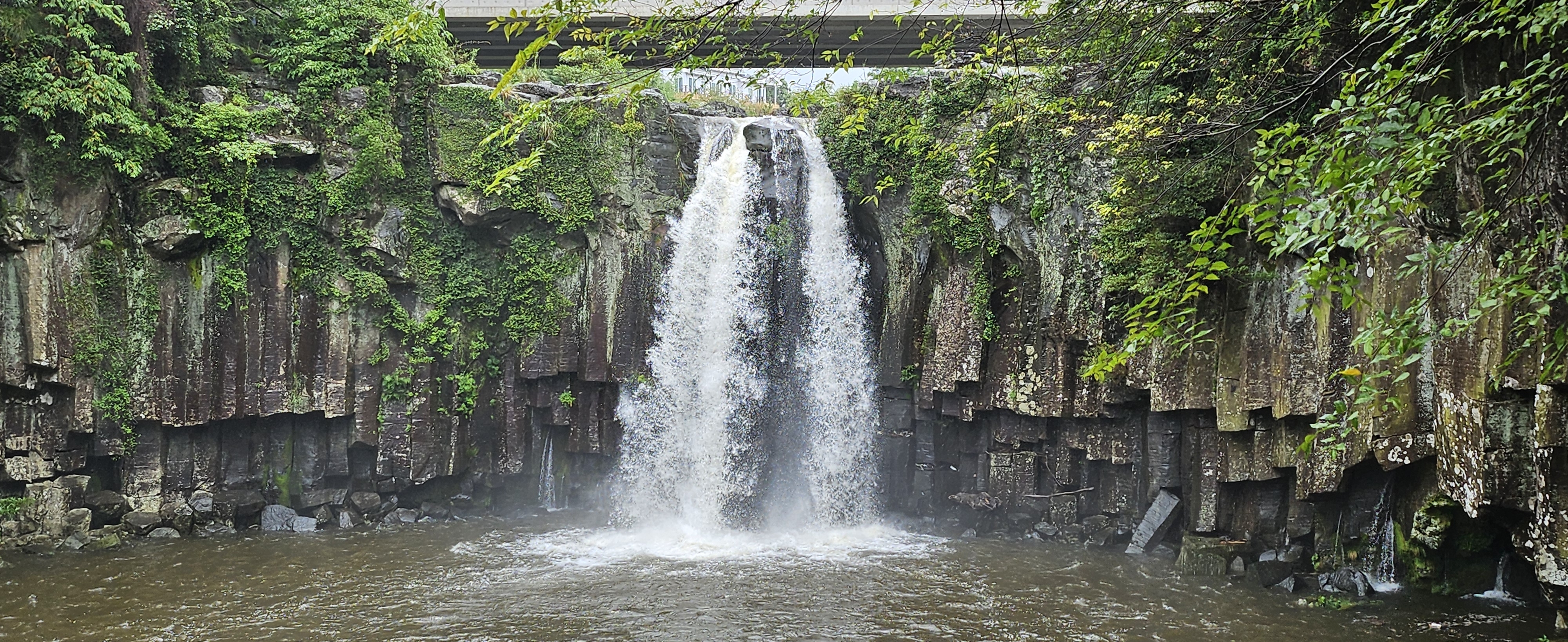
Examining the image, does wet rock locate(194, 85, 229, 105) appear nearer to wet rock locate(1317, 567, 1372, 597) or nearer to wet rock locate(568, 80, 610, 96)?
wet rock locate(568, 80, 610, 96)

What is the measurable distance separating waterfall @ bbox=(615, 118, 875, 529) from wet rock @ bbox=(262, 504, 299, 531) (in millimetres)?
5117

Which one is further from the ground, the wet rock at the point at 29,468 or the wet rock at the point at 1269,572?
the wet rock at the point at 29,468

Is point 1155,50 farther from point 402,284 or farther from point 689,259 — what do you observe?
point 402,284

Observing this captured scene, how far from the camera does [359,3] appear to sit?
16.5 meters

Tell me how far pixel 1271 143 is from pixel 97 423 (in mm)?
15804

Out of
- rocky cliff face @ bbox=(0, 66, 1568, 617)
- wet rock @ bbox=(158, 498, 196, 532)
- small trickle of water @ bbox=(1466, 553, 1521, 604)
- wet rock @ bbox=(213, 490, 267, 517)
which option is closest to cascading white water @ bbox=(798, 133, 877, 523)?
rocky cliff face @ bbox=(0, 66, 1568, 617)

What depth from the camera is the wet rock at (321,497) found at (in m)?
16.2

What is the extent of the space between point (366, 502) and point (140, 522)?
123 inches

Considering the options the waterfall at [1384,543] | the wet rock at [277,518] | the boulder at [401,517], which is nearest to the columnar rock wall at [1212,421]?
the waterfall at [1384,543]

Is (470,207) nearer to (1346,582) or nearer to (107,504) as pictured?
(107,504)

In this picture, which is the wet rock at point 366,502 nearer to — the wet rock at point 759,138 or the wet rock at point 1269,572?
the wet rock at point 759,138

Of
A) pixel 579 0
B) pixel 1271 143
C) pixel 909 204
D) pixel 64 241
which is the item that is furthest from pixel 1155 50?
pixel 64 241

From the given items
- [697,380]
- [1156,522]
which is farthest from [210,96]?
[1156,522]

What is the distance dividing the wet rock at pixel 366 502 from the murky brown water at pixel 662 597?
3.71ft
